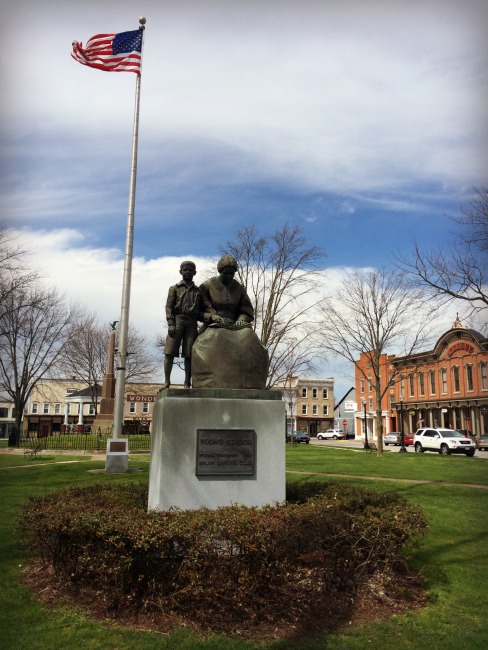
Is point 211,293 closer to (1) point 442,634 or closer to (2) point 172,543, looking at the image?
(2) point 172,543

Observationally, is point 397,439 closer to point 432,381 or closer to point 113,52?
point 432,381

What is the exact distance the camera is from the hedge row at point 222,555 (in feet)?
17.1

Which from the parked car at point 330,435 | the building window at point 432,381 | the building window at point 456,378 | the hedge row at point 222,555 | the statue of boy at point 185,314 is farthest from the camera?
the parked car at point 330,435

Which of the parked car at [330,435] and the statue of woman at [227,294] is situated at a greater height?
the statue of woman at [227,294]

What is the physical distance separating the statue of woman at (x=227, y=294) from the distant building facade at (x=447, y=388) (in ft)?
133

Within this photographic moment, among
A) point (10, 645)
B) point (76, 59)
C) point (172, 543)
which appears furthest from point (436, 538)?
point (76, 59)

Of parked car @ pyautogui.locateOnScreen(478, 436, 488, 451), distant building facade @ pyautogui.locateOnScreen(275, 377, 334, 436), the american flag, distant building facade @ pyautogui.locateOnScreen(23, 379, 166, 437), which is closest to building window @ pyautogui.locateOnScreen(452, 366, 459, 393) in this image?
parked car @ pyautogui.locateOnScreen(478, 436, 488, 451)

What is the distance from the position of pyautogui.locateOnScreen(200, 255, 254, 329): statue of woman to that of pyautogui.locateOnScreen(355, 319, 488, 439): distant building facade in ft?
133

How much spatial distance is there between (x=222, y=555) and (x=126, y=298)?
13.4 meters

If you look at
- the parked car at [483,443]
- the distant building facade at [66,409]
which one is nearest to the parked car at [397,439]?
the parked car at [483,443]

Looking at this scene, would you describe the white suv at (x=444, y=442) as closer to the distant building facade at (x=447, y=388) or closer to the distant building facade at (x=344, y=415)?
the distant building facade at (x=447, y=388)

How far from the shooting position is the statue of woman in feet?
26.0

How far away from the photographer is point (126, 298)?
17.9m

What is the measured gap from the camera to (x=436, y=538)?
8.59m
